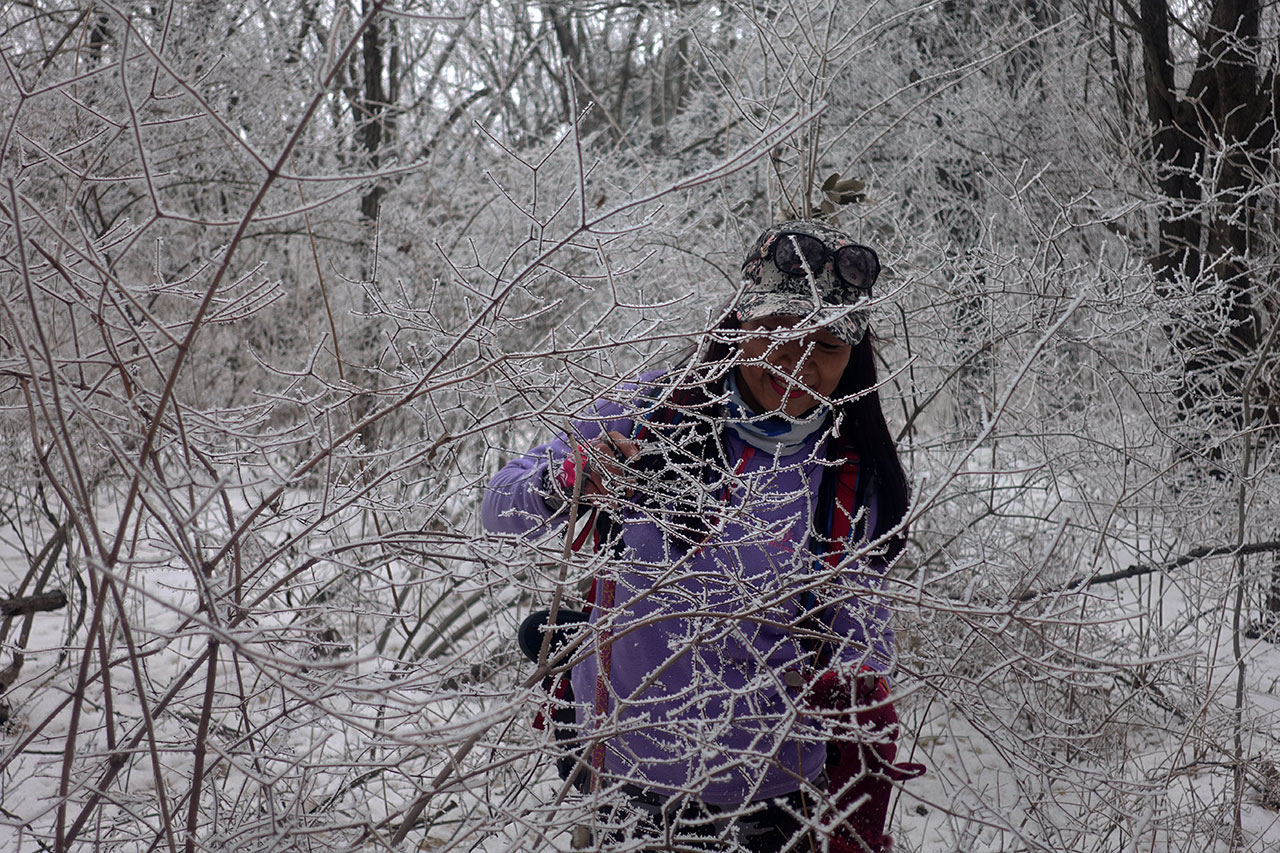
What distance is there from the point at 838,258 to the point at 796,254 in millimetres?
99

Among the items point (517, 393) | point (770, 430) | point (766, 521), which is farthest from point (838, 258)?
point (517, 393)

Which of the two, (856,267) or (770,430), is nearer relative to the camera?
(770,430)

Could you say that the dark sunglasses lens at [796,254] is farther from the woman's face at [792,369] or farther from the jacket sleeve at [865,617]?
the jacket sleeve at [865,617]

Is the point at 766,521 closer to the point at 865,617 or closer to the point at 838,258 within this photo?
the point at 865,617

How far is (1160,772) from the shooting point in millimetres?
2934

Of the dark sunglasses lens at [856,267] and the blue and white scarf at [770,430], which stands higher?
the dark sunglasses lens at [856,267]

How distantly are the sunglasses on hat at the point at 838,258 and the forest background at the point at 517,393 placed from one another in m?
0.29

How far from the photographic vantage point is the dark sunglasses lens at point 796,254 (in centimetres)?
211

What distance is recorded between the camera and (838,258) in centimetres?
213

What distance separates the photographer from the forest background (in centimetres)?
116

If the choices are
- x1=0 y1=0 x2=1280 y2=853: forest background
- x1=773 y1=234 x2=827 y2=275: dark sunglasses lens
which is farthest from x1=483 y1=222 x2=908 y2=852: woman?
x1=0 y1=0 x2=1280 y2=853: forest background

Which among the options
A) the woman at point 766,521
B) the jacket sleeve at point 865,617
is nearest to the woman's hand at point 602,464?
the woman at point 766,521

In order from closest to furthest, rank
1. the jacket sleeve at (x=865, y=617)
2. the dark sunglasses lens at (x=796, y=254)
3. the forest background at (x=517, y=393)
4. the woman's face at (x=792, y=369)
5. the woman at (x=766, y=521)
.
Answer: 1. the forest background at (x=517, y=393)
2. the jacket sleeve at (x=865, y=617)
3. the woman at (x=766, y=521)
4. the woman's face at (x=792, y=369)
5. the dark sunglasses lens at (x=796, y=254)

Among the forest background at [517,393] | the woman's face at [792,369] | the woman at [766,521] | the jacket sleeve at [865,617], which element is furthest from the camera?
the woman's face at [792,369]
